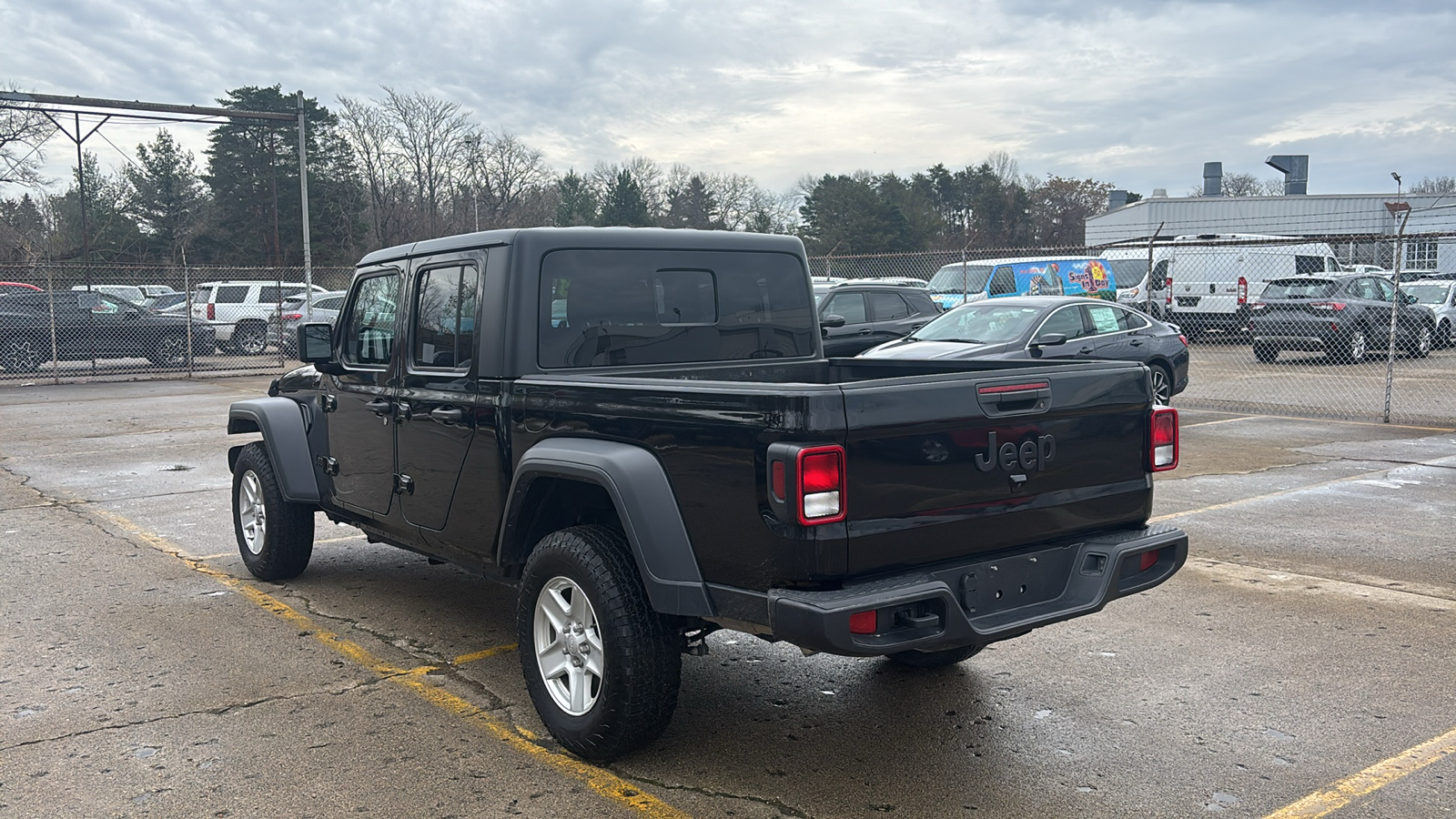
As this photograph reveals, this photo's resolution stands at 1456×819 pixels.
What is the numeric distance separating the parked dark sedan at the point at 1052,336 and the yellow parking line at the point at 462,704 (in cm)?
810

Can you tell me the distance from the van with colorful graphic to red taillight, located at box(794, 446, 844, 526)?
1976 centimetres

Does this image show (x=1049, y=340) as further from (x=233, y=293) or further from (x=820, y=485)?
(x=233, y=293)

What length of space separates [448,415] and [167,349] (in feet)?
72.6

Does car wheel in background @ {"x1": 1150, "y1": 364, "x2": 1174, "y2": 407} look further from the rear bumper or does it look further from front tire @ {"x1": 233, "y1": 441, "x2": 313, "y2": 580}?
front tire @ {"x1": 233, "y1": 441, "x2": 313, "y2": 580}

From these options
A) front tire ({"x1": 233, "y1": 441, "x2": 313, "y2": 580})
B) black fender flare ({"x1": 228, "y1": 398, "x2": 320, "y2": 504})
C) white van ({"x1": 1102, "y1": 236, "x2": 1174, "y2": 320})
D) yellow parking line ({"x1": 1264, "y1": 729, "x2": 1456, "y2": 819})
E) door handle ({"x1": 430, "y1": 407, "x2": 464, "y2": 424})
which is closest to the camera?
yellow parking line ({"x1": 1264, "y1": 729, "x2": 1456, "y2": 819})

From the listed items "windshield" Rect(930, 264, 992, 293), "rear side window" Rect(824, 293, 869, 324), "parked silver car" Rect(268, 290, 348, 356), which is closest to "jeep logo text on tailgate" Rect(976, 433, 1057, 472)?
"rear side window" Rect(824, 293, 869, 324)

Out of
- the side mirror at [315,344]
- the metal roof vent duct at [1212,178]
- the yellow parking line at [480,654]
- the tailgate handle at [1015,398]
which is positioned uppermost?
the metal roof vent duct at [1212,178]

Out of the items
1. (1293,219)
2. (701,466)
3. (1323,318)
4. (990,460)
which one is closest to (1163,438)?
(990,460)

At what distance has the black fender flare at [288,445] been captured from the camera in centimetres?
611

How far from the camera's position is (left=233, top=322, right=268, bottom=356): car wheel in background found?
90.1 ft

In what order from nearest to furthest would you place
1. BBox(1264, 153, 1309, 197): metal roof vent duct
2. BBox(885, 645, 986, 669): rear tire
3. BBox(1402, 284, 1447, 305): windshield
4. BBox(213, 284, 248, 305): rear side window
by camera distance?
BBox(885, 645, 986, 669): rear tire < BBox(1402, 284, 1447, 305): windshield < BBox(213, 284, 248, 305): rear side window < BBox(1264, 153, 1309, 197): metal roof vent duct

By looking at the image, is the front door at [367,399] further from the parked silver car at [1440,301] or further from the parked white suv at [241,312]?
the parked silver car at [1440,301]

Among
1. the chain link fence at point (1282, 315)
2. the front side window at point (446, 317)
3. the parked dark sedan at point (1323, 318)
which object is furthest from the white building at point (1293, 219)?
the front side window at point (446, 317)

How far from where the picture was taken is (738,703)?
4547mm
